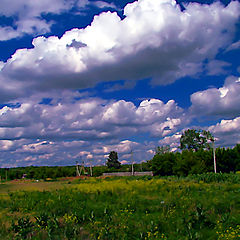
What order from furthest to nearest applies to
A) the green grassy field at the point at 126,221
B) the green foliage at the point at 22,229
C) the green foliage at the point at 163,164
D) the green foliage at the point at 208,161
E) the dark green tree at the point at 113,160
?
the dark green tree at the point at 113,160
the green foliage at the point at 163,164
the green foliage at the point at 208,161
the green foliage at the point at 22,229
the green grassy field at the point at 126,221

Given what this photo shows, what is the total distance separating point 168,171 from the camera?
6150cm

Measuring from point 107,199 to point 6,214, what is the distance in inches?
212

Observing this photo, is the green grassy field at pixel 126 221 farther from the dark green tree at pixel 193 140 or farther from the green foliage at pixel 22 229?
the dark green tree at pixel 193 140

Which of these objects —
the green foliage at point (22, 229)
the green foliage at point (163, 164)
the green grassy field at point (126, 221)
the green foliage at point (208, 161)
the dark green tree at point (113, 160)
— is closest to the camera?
the green grassy field at point (126, 221)

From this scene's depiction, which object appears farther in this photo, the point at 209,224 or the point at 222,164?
the point at 222,164

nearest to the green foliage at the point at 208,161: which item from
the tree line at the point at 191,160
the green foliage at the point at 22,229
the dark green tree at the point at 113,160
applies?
the tree line at the point at 191,160

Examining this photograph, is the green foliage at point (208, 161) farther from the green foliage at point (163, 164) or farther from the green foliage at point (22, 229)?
the green foliage at point (22, 229)

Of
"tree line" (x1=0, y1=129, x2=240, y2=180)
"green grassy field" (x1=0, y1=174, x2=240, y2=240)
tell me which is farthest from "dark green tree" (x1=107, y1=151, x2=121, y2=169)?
"green grassy field" (x1=0, y1=174, x2=240, y2=240)

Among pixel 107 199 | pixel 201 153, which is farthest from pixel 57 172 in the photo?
pixel 107 199

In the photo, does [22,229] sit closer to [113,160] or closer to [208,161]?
[208,161]

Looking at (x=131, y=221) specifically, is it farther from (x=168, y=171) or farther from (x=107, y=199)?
(x=168, y=171)

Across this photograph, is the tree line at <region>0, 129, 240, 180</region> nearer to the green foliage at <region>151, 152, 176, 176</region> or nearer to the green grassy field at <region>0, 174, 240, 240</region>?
the green foliage at <region>151, 152, 176, 176</region>

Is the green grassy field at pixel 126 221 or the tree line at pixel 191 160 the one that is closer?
the green grassy field at pixel 126 221

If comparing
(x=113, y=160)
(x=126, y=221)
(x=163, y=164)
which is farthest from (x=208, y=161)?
(x=113, y=160)
